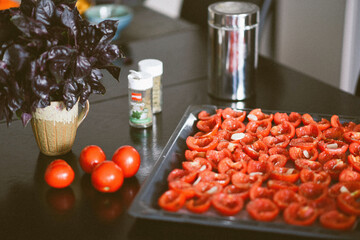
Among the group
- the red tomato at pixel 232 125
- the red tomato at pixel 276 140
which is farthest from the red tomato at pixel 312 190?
the red tomato at pixel 232 125

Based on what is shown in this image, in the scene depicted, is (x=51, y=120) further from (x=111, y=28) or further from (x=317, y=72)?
(x=317, y=72)

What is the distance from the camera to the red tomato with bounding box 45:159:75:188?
109cm

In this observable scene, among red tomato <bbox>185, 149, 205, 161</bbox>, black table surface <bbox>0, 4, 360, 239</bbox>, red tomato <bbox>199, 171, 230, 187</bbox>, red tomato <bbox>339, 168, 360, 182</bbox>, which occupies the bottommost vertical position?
black table surface <bbox>0, 4, 360, 239</bbox>

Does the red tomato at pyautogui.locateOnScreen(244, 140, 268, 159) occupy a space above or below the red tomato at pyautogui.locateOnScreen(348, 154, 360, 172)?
below

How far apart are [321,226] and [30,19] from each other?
2.45ft

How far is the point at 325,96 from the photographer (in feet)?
5.24

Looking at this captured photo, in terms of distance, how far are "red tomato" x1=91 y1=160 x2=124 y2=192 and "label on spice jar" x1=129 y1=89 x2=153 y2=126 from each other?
30cm

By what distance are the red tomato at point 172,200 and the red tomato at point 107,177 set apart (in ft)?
0.42

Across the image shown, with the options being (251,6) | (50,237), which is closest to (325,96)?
(251,6)

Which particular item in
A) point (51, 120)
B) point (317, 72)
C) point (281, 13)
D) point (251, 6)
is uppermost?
point (251, 6)

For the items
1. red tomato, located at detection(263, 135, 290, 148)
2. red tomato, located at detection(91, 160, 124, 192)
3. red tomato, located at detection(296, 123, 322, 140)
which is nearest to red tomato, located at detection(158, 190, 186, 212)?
red tomato, located at detection(91, 160, 124, 192)

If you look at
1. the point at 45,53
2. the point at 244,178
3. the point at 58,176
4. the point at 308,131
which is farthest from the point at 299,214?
the point at 45,53

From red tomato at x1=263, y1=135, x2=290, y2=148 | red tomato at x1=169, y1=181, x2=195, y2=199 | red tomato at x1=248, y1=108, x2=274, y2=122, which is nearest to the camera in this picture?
red tomato at x1=169, y1=181, x2=195, y2=199

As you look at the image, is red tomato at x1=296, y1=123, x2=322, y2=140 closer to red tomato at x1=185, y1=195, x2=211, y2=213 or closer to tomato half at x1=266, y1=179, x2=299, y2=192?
tomato half at x1=266, y1=179, x2=299, y2=192
